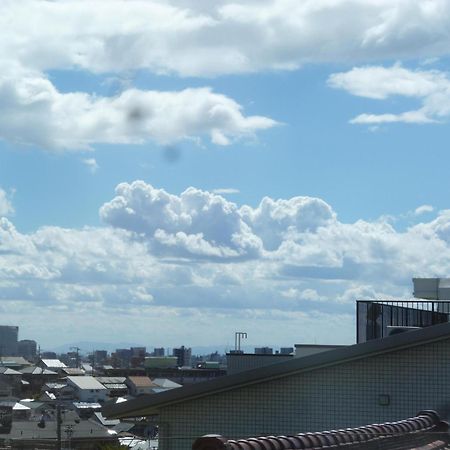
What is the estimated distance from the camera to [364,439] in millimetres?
10039

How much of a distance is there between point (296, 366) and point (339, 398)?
972 millimetres

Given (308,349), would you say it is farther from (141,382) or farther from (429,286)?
(141,382)

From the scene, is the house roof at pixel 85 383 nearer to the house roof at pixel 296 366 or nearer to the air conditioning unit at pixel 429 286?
the air conditioning unit at pixel 429 286

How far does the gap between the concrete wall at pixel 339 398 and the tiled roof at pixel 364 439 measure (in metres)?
4.00

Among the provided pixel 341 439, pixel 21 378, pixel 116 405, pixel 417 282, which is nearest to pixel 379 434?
pixel 341 439

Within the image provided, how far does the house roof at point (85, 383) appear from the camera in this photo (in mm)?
126700

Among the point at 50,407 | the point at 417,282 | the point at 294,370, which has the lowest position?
the point at 50,407

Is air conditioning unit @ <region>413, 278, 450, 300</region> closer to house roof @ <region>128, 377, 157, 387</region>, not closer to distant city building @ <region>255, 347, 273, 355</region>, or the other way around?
distant city building @ <region>255, 347, 273, 355</region>

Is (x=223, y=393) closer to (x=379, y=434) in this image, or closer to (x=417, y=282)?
(x=379, y=434)

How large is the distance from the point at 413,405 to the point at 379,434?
704 cm

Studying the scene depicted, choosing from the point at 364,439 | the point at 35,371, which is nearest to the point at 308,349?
the point at 364,439

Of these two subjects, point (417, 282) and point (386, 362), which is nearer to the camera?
point (386, 362)

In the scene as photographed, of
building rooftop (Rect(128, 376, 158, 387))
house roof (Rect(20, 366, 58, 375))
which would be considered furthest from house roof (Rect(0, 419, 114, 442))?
house roof (Rect(20, 366, 58, 375))

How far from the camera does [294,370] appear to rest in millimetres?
17422
